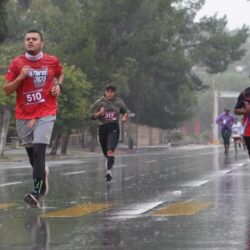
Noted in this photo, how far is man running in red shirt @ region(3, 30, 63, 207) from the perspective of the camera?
9.30m

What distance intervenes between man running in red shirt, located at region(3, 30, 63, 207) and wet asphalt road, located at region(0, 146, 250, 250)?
675 mm

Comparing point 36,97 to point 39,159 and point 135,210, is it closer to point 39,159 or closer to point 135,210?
point 39,159

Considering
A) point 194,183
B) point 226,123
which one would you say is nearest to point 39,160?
point 194,183

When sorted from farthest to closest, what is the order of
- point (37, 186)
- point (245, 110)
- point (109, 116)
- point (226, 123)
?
point (226, 123)
point (109, 116)
point (245, 110)
point (37, 186)

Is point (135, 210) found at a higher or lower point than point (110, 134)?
lower

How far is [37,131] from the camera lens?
9344 millimetres

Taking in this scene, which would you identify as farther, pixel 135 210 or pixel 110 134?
pixel 110 134

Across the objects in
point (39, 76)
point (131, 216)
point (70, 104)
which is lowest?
point (131, 216)

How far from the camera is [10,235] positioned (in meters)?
7.68

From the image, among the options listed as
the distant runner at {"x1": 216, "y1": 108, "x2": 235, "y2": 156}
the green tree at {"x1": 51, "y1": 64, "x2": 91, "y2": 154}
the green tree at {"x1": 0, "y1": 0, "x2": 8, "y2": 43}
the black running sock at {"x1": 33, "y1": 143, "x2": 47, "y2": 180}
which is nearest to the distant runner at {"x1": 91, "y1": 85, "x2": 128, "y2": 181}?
the black running sock at {"x1": 33, "y1": 143, "x2": 47, "y2": 180}

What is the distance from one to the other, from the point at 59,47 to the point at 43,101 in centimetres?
3732

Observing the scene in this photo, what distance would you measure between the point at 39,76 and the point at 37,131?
664 millimetres

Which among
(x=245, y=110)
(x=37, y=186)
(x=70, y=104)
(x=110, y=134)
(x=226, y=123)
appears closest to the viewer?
(x=37, y=186)

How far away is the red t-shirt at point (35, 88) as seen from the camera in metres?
9.31
